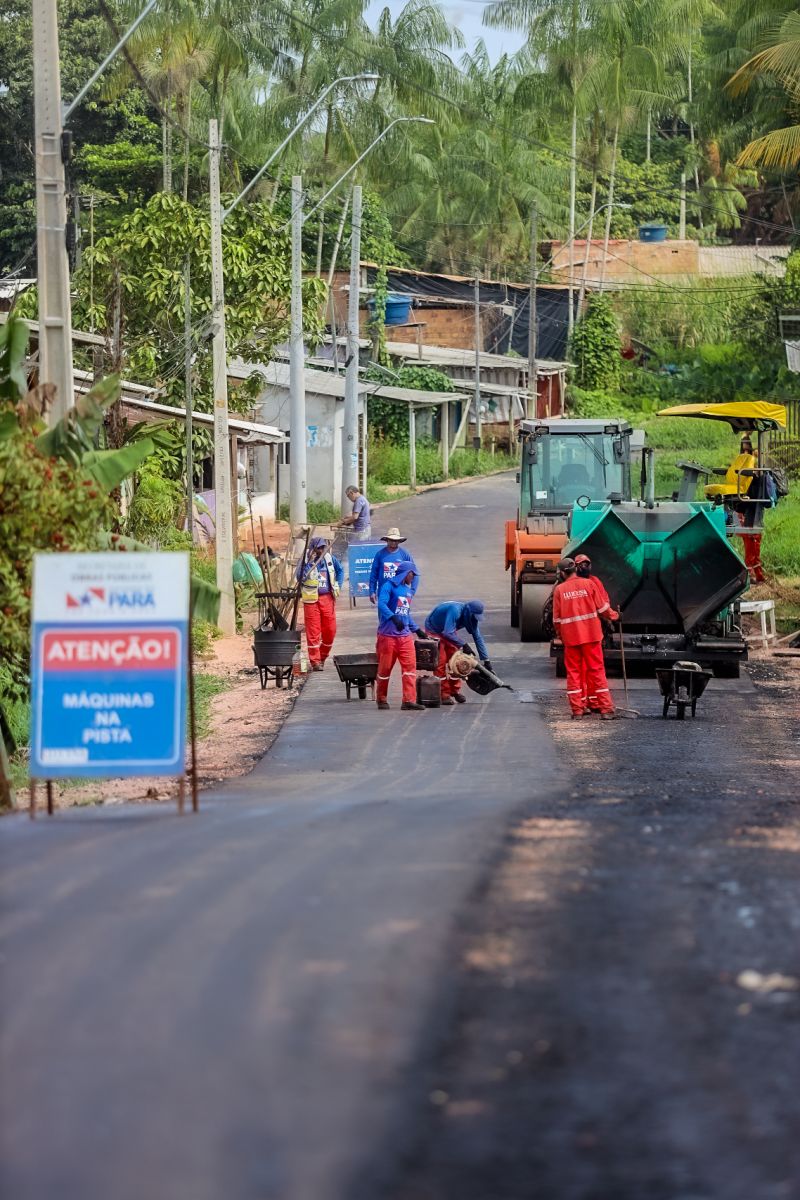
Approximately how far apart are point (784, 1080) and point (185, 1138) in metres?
1.87

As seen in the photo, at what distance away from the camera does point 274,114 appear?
5097 cm

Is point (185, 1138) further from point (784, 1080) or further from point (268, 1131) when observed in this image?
point (784, 1080)

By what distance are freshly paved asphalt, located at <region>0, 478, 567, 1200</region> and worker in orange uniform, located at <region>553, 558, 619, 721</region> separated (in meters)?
6.14

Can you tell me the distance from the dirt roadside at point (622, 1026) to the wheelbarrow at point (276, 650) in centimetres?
1049

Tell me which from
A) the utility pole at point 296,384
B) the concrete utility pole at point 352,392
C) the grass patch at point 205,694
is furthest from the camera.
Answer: the concrete utility pole at point 352,392

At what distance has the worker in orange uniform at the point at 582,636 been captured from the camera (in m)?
16.9

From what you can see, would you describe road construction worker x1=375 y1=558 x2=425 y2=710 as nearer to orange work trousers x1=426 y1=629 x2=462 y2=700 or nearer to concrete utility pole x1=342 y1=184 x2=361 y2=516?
orange work trousers x1=426 y1=629 x2=462 y2=700

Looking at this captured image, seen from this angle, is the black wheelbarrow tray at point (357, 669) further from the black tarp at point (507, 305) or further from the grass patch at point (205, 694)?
the black tarp at point (507, 305)

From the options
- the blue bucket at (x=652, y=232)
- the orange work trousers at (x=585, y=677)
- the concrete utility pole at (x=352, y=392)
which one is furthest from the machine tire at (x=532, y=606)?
the blue bucket at (x=652, y=232)

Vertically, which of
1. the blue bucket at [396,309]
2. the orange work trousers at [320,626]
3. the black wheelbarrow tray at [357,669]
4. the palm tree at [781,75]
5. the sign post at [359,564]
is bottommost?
the black wheelbarrow tray at [357,669]

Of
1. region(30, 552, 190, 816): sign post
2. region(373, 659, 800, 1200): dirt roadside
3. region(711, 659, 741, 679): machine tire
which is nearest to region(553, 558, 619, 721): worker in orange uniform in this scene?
region(711, 659, 741, 679): machine tire

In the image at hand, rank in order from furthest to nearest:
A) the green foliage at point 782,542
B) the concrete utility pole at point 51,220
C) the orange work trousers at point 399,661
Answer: the green foliage at point 782,542 → the orange work trousers at point 399,661 → the concrete utility pole at point 51,220

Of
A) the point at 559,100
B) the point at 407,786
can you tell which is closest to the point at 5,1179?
the point at 407,786

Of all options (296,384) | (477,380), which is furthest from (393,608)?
(477,380)
